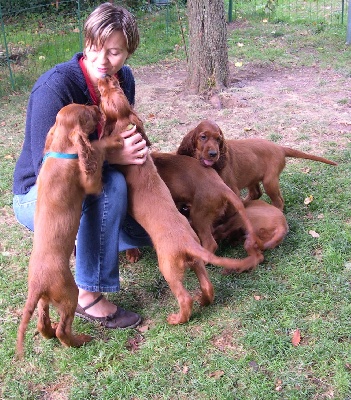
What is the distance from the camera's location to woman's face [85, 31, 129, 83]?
115 inches

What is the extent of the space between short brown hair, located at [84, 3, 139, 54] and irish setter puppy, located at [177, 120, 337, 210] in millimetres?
1057

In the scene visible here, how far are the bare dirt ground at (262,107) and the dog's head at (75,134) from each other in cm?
268

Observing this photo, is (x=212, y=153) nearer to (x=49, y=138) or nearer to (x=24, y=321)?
(x=49, y=138)

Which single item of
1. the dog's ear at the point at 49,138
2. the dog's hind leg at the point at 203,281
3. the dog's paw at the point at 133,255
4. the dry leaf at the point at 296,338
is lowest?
the dog's paw at the point at 133,255

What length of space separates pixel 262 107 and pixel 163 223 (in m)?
3.96

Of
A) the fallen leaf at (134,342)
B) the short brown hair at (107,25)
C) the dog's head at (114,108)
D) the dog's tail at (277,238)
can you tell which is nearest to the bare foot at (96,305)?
the fallen leaf at (134,342)

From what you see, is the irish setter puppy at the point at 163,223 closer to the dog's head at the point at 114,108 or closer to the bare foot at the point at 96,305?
the dog's head at the point at 114,108

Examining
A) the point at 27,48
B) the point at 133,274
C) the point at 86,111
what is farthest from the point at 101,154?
the point at 27,48

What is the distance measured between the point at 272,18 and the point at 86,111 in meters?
9.83

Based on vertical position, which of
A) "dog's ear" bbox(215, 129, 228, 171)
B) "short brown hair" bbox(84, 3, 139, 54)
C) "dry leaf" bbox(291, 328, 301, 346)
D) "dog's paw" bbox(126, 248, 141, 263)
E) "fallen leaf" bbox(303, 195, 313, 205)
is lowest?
"fallen leaf" bbox(303, 195, 313, 205)

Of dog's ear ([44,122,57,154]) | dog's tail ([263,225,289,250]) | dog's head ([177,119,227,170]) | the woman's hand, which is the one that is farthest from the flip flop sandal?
dog's head ([177,119,227,170])

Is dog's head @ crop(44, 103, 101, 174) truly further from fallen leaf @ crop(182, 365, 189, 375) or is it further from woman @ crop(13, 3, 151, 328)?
fallen leaf @ crop(182, 365, 189, 375)

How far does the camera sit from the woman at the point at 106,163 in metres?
2.91

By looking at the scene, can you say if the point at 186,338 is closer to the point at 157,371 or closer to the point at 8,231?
the point at 157,371
